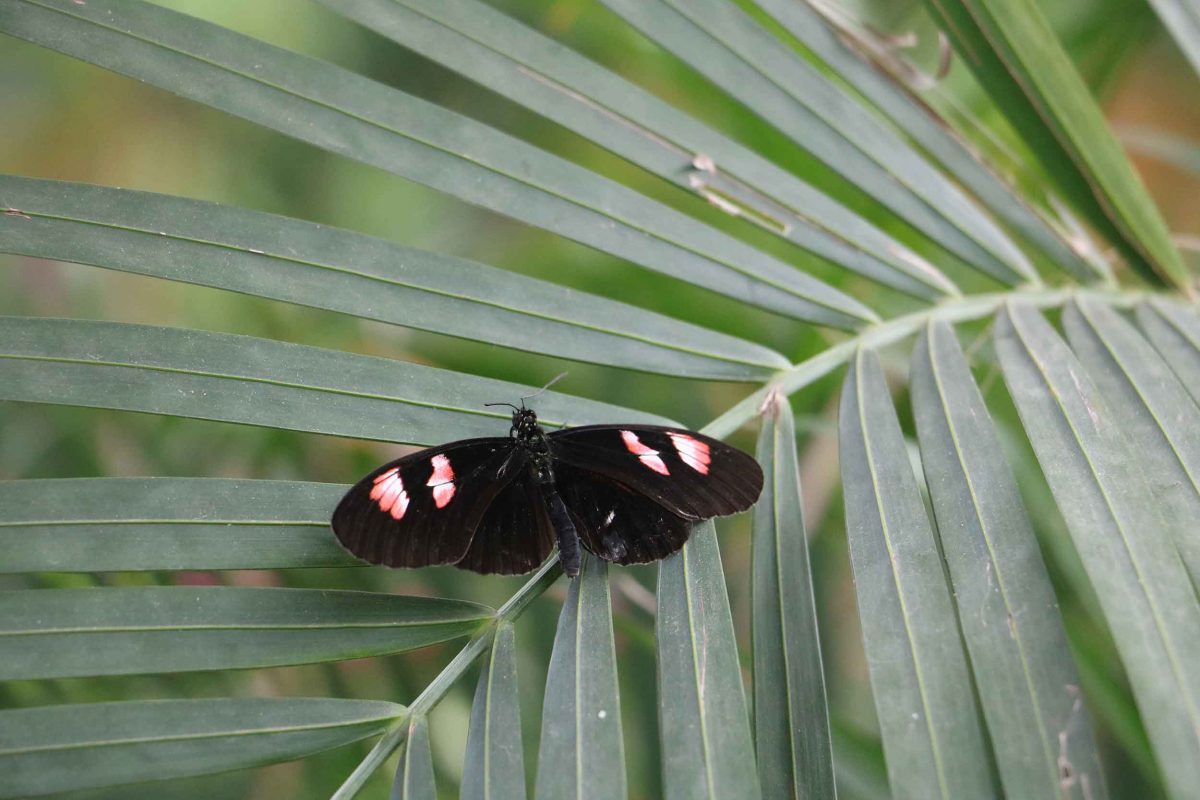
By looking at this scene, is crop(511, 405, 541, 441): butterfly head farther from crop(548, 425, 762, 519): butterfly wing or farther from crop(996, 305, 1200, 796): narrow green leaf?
crop(996, 305, 1200, 796): narrow green leaf

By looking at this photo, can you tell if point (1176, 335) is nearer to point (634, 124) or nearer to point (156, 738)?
point (634, 124)

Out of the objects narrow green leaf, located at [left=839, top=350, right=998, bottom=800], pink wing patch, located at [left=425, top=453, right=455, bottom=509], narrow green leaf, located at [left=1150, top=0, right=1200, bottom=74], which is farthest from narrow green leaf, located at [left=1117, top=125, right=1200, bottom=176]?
pink wing patch, located at [left=425, top=453, right=455, bottom=509]

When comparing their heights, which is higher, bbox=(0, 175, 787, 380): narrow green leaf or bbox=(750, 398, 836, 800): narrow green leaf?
bbox=(0, 175, 787, 380): narrow green leaf

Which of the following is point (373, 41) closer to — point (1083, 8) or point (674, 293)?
point (674, 293)

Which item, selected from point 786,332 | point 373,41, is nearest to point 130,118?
point 373,41

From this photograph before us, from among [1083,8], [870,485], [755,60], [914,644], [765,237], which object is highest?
[1083,8]
